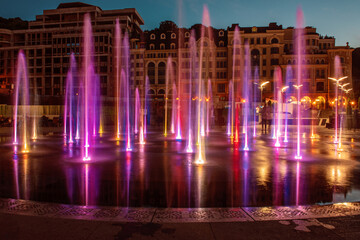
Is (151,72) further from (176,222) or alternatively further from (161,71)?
(176,222)

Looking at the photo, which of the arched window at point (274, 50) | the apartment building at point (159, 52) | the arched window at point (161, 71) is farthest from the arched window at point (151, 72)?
the arched window at point (274, 50)

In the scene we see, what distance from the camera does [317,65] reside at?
232 feet

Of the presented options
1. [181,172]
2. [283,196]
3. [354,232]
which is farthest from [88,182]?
[354,232]

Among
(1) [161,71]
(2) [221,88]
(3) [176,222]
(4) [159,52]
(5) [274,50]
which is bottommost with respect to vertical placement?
(3) [176,222]

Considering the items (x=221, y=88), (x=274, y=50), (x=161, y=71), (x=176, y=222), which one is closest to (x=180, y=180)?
(x=176, y=222)

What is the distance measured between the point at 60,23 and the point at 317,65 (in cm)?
6758

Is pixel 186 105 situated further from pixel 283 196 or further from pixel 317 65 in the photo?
pixel 283 196

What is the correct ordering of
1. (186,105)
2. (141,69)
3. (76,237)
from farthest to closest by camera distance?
(141,69)
(186,105)
(76,237)

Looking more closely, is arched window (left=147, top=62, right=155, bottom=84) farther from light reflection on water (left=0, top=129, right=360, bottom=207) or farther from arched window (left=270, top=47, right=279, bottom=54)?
light reflection on water (left=0, top=129, right=360, bottom=207)

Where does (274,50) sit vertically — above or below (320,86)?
above

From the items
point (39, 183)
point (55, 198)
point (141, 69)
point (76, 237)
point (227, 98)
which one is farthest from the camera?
point (141, 69)

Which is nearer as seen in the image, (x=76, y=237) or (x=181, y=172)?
(x=76, y=237)

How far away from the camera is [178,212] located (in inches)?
199

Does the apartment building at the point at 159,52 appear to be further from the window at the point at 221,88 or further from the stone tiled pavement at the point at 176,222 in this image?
the stone tiled pavement at the point at 176,222
